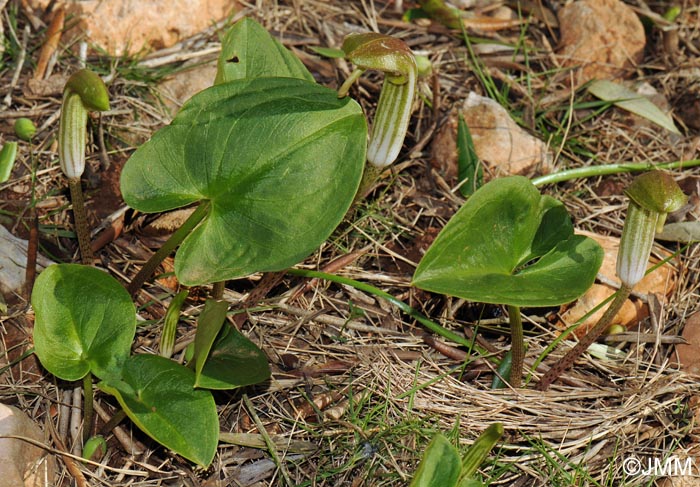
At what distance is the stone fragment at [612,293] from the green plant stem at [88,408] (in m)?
1.26

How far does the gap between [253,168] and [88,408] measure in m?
0.66

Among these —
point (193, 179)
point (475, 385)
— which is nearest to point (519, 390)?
point (475, 385)

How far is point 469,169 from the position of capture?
2457 millimetres

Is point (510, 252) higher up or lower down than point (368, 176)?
lower down

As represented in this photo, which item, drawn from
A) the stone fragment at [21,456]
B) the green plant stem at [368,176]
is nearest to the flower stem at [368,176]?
the green plant stem at [368,176]

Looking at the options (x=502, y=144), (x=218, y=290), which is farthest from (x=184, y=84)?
(x=502, y=144)

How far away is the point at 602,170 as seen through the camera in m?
2.45

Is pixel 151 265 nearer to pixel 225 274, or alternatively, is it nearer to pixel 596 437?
pixel 225 274

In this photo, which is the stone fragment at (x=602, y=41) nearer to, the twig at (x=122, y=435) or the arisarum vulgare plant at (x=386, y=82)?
the arisarum vulgare plant at (x=386, y=82)

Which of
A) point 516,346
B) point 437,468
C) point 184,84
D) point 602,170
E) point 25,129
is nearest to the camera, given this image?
point 437,468

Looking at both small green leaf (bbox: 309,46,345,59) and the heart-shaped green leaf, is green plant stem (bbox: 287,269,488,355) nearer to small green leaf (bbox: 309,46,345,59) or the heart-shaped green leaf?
the heart-shaped green leaf

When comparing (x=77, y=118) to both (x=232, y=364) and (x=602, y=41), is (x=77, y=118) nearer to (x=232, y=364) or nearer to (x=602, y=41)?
(x=232, y=364)

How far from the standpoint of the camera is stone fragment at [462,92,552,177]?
2.52 meters

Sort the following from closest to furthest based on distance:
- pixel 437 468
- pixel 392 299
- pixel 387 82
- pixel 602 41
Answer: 1. pixel 437 468
2. pixel 387 82
3. pixel 392 299
4. pixel 602 41
